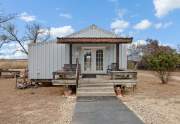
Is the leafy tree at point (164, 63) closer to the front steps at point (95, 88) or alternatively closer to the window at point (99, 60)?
the window at point (99, 60)

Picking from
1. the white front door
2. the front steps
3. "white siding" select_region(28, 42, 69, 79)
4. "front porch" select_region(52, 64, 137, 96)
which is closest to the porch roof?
the white front door

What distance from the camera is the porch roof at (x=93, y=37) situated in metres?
20.9

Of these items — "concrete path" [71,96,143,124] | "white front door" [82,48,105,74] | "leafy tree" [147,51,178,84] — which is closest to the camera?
"concrete path" [71,96,143,124]

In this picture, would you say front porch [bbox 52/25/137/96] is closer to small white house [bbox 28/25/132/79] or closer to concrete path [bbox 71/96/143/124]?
small white house [bbox 28/25/132/79]

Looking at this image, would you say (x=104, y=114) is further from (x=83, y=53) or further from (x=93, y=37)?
(x=83, y=53)

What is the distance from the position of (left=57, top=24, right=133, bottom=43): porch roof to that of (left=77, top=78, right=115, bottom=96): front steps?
11.7ft

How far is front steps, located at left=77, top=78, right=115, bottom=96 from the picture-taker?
1622 centimetres

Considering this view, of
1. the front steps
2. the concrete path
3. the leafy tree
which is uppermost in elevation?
the leafy tree

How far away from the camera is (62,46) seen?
23.2 metres

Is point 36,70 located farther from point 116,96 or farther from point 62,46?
point 116,96

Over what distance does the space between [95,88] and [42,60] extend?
24.9 ft

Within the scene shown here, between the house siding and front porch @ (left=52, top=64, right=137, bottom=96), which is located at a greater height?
the house siding

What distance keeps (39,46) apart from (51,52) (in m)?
0.95

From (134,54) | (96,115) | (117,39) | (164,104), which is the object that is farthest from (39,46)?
(134,54)
